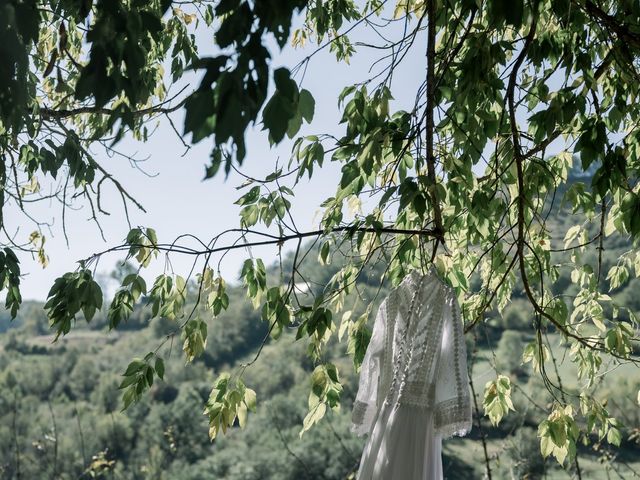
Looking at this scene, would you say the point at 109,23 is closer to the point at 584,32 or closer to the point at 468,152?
the point at 468,152

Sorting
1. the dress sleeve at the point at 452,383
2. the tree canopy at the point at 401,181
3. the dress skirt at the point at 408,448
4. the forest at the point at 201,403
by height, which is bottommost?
the dress skirt at the point at 408,448

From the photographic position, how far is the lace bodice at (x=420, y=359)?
1476 millimetres

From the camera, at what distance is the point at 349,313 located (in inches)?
79.3

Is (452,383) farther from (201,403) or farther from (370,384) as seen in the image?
(201,403)

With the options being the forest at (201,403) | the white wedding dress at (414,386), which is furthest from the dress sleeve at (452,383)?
the forest at (201,403)

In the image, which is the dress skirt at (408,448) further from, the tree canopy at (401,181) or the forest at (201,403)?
the forest at (201,403)

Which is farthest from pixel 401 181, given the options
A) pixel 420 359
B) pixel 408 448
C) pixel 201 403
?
pixel 201 403

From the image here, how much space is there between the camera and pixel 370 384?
1608 mm

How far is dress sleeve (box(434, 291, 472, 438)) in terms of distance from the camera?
1459mm

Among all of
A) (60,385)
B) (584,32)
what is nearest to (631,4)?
(584,32)

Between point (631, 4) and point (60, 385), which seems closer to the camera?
point (631, 4)

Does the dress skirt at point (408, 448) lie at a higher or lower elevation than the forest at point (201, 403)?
lower

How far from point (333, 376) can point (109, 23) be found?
1.07 metres

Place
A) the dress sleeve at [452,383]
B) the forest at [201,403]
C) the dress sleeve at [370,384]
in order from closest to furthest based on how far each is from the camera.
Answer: the dress sleeve at [452,383] < the dress sleeve at [370,384] < the forest at [201,403]
